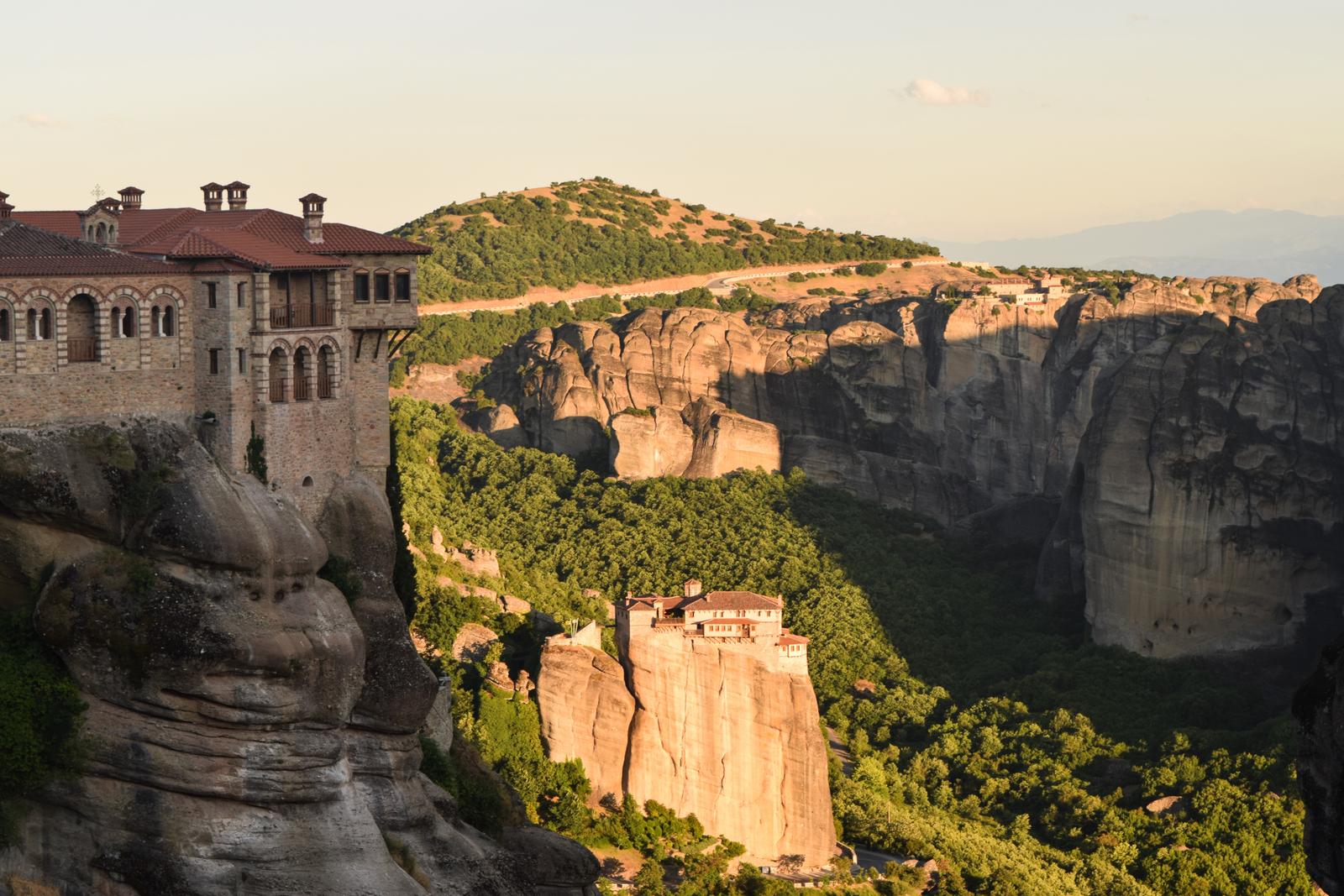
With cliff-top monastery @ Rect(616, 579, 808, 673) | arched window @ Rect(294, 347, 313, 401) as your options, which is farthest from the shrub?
cliff-top monastery @ Rect(616, 579, 808, 673)

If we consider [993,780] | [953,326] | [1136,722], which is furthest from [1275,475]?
[953,326]

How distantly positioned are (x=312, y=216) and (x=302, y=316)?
7.96ft

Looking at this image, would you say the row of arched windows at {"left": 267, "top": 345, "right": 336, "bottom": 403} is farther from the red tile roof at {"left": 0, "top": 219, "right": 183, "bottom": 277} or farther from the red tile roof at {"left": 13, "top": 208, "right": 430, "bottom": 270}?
the red tile roof at {"left": 0, "top": 219, "right": 183, "bottom": 277}

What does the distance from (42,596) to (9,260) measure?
588 cm

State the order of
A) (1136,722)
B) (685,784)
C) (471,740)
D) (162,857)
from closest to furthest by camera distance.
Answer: (162,857), (471,740), (685,784), (1136,722)

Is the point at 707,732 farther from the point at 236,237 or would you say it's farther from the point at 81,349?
the point at 81,349

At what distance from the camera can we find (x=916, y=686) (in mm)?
92000

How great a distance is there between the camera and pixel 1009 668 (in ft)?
311

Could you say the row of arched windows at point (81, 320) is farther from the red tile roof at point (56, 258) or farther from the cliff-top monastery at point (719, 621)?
the cliff-top monastery at point (719, 621)

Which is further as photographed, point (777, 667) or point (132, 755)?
point (777, 667)

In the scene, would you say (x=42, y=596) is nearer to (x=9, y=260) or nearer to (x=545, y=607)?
(x=9, y=260)

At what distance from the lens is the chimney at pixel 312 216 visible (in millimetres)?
45312

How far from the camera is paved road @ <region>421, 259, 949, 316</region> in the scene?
147m

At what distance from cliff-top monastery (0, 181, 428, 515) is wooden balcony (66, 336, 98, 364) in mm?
33
